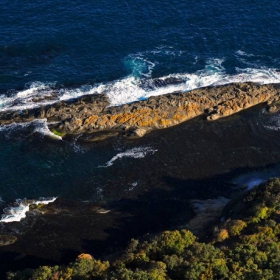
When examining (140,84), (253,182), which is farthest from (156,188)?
(140,84)

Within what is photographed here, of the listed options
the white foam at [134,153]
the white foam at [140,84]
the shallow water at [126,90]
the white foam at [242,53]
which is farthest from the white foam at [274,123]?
the white foam at [134,153]

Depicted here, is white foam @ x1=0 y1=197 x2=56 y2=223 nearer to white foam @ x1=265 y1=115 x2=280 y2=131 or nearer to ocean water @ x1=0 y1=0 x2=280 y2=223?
ocean water @ x1=0 y1=0 x2=280 y2=223

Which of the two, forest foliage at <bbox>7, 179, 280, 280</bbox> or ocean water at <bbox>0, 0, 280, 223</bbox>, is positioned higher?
ocean water at <bbox>0, 0, 280, 223</bbox>

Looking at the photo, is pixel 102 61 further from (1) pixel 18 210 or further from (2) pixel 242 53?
(1) pixel 18 210

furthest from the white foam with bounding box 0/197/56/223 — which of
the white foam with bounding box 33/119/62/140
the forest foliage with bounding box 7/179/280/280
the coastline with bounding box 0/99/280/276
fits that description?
the white foam with bounding box 33/119/62/140

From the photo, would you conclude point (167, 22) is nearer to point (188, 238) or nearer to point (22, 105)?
point (22, 105)

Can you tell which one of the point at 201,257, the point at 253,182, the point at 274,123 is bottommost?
the point at 253,182
